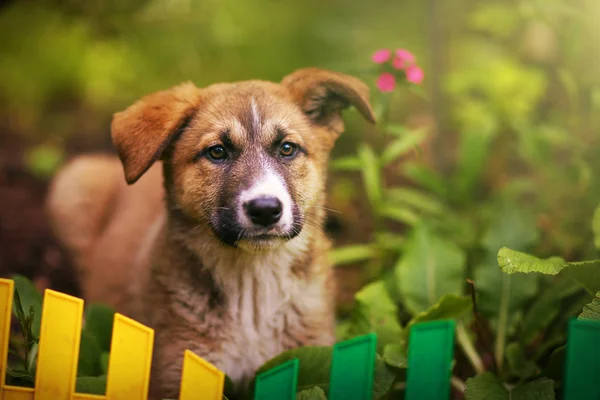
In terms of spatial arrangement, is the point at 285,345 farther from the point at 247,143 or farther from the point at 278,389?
the point at 247,143

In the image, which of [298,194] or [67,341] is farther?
[298,194]

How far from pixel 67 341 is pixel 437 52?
4529mm

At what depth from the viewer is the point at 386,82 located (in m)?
3.79

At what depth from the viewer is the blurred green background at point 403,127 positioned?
12.5 feet

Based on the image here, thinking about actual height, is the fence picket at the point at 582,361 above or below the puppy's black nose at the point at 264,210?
below

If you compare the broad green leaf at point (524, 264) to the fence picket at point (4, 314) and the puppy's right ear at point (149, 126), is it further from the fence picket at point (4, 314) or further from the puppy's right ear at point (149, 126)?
the fence picket at point (4, 314)

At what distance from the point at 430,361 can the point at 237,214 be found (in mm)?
1059

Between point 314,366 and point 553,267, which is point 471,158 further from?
point 314,366

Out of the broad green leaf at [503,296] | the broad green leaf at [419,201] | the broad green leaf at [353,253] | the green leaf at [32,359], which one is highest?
the broad green leaf at [419,201]

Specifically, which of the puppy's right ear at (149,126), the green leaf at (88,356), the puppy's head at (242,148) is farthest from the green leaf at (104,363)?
the puppy's right ear at (149,126)

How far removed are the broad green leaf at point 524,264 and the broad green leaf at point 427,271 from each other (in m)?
0.86

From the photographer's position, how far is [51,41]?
665cm

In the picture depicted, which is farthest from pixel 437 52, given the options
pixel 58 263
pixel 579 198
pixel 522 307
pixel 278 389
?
pixel 278 389

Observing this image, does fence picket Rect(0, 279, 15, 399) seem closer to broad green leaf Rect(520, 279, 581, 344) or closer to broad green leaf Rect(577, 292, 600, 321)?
broad green leaf Rect(577, 292, 600, 321)
